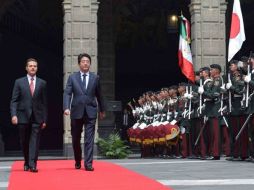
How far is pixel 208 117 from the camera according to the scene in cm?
1691

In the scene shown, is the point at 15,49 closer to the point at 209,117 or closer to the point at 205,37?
the point at 205,37

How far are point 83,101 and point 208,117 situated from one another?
5261 mm

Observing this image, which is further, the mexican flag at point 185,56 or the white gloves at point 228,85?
the mexican flag at point 185,56

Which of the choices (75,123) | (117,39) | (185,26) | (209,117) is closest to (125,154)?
(185,26)

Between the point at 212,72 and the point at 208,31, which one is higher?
the point at 208,31

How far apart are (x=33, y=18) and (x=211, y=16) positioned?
41.0ft

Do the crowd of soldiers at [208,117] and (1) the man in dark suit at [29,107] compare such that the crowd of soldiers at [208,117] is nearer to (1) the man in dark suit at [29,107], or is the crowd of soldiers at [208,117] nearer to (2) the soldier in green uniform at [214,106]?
(2) the soldier in green uniform at [214,106]

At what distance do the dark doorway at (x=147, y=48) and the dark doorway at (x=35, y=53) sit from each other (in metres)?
2.98

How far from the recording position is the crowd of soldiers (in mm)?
15242

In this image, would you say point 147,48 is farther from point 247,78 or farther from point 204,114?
point 247,78

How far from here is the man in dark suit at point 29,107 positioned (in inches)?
491

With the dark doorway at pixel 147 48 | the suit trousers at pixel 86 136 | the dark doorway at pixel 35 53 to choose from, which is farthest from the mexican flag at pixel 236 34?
the dark doorway at pixel 147 48

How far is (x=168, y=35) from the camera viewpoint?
35.3 meters

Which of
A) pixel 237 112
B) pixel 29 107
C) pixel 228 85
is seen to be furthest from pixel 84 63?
pixel 237 112
